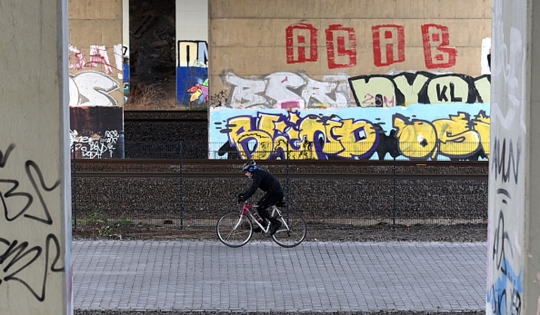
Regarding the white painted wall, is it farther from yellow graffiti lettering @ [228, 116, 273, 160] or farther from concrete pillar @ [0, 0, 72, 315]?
concrete pillar @ [0, 0, 72, 315]

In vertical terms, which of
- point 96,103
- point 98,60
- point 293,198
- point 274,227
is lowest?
point 274,227

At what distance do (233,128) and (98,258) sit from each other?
11.8m

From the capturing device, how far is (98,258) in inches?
460

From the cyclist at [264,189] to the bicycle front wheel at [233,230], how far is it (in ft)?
0.53

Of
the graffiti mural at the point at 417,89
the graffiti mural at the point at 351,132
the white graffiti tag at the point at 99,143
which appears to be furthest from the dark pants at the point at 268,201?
the white graffiti tag at the point at 99,143

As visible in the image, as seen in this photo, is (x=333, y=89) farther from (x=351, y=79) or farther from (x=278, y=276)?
(x=278, y=276)

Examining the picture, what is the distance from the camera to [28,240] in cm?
492

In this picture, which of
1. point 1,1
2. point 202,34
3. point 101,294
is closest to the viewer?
point 1,1

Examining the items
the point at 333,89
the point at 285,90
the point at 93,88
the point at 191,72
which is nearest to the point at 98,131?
the point at 93,88

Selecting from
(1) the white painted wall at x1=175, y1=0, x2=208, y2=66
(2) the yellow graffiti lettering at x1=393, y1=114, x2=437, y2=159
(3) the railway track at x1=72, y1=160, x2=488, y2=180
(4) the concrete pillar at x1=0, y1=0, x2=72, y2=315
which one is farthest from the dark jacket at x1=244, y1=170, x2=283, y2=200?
(1) the white painted wall at x1=175, y1=0, x2=208, y2=66

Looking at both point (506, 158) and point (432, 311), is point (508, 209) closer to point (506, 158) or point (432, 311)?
point (506, 158)

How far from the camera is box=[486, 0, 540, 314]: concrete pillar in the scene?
15.4ft

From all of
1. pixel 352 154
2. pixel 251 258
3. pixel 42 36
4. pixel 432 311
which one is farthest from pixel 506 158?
pixel 352 154

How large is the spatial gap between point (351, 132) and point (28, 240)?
18.7 metres
